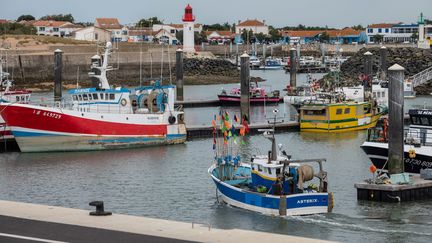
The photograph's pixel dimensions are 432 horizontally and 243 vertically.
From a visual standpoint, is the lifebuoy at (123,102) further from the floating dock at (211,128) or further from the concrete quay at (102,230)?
the concrete quay at (102,230)

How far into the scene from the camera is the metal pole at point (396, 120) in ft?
107

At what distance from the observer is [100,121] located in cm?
5038

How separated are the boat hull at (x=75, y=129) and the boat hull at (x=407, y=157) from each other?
17.3 metres

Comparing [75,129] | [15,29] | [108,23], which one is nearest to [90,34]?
[15,29]

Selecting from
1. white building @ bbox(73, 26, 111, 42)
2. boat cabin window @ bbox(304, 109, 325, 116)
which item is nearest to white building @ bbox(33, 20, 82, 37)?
white building @ bbox(73, 26, 111, 42)

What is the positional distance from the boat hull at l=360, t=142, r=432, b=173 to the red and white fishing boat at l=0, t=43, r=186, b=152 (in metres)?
17.4

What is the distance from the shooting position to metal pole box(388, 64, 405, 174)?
32562mm

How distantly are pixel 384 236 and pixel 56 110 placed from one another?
80.1ft

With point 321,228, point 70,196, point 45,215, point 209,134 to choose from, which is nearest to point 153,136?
point 209,134

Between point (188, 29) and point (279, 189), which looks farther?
point (188, 29)

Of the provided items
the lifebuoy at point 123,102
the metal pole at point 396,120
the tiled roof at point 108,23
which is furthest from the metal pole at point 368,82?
the tiled roof at point 108,23

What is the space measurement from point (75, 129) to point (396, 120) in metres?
21.7

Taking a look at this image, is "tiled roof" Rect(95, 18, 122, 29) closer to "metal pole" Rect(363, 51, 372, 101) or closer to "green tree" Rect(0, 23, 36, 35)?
"green tree" Rect(0, 23, 36, 35)

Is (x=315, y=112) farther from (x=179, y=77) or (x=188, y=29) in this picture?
(x=188, y=29)
